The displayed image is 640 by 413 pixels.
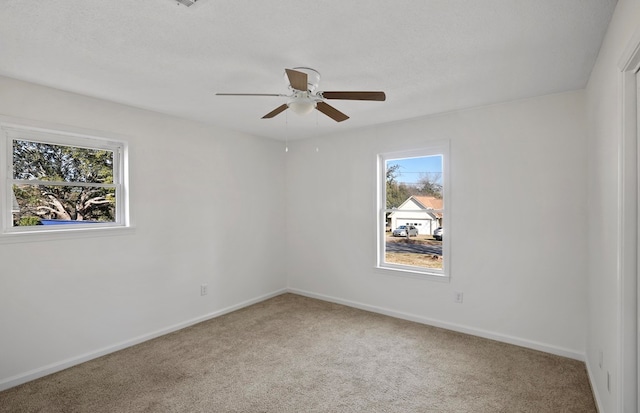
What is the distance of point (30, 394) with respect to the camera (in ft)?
8.27

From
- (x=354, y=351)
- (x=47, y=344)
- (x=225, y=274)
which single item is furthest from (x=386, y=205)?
(x=47, y=344)

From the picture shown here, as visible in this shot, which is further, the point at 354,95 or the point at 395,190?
the point at 395,190

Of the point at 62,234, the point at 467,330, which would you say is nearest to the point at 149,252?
the point at 62,234

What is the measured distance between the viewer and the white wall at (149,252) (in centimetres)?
272

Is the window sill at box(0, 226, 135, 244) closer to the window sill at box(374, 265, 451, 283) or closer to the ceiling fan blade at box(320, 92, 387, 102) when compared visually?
the ceiling fan blade at box(320, 92, 387, 102)

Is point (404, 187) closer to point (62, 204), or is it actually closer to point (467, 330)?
point (467, 330)

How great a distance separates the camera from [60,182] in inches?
119

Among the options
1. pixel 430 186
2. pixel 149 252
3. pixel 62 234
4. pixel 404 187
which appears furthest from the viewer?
pixel 404 187

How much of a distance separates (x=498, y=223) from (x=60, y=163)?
430 cm

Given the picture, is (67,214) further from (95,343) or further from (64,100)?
(95,343)

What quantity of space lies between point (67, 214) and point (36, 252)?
0.44 m

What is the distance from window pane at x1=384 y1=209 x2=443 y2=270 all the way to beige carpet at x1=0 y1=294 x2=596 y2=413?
0.84 m

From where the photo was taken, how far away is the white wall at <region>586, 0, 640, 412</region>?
1695mm

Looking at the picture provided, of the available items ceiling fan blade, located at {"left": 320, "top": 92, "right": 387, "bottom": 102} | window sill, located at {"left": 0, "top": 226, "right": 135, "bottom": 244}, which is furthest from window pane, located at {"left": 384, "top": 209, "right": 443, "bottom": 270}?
window sill, located at {"left": 0, "top": 226, "right": 135, "bottom": 244}
